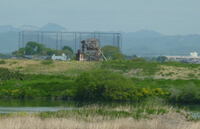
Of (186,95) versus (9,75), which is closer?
(186,95)

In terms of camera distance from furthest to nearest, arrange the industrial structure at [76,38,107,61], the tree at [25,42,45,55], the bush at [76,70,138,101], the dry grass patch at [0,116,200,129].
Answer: the tree at [25,42,45,55]
the industrial structure at [76,38,107,61]
the bush at [76,70,138,101]
the dry grass patch at [0,116,200,129]

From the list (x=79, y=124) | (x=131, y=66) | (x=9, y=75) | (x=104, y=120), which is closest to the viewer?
(x=79, y=124)

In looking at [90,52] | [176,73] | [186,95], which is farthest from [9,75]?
[90,52]

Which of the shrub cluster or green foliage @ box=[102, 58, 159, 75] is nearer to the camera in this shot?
the shrub cluster

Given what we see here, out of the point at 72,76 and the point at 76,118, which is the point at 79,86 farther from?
the point at 76,118

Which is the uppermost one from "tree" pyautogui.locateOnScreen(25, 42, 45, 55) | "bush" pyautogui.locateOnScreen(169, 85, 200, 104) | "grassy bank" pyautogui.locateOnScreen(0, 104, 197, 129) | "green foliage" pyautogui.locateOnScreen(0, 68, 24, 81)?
"tree" pyautogui.locateOnScreen(25, 42, 45, 55)

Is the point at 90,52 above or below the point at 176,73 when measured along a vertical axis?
above

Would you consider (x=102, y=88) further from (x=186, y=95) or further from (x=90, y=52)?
(x=90, y=52)

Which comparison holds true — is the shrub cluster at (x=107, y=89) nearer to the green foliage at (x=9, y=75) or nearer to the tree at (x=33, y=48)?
the green foliage at (x=9, y=75)

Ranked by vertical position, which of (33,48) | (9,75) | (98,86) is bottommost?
(98,86)

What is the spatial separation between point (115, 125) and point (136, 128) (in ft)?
3.51

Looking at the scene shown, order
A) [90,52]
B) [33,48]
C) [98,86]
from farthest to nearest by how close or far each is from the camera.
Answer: [33,48]
[90,52]
[98,86]

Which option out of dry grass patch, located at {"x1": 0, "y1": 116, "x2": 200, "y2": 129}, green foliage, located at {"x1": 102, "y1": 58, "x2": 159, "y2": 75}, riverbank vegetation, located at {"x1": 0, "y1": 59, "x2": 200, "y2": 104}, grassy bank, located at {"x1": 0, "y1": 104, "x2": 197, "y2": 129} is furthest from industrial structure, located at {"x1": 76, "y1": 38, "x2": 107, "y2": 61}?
dry grass patch, located at {"x1": 0, "y1": 116, "x2": 200, "y2": 129}

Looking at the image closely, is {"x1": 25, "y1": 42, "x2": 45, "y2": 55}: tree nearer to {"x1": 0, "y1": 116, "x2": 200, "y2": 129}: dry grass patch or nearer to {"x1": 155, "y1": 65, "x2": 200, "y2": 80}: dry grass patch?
{"x1": 155, "y1": 65, "x2": 200, "y2": 80}: dry grass patch
